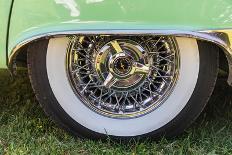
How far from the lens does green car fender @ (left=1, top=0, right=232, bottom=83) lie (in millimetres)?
3141

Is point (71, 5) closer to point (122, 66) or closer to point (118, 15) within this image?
point (118, 15)

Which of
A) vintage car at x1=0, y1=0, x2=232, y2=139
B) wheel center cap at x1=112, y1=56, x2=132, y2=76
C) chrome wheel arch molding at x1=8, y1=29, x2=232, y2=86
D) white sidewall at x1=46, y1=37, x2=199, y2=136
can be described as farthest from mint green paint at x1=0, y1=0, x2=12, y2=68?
wheel center cap at x1=112, y1=56, x2=132, y2=76

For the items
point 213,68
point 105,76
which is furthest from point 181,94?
point 105,76

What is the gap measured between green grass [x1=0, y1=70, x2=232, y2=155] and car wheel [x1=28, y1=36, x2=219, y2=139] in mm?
76

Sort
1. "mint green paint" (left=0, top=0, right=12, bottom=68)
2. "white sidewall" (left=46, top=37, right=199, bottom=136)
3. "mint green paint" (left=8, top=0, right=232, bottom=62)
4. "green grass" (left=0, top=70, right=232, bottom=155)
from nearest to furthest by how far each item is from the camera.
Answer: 1. "mint green paint" (left=8, top=0, right=232, bottom=62)
2. "mint green paint" (left=0, top=0, right=12, bottom=68)
3. "white sidewall" (left=46, top=37, right=199, bottom=136)
4. "green grass" (left=0, top=70, right=232, bottom=155)

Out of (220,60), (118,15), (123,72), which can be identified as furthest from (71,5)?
(220,60)

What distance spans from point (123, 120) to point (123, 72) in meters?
0.29

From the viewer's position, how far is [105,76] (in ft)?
11.5

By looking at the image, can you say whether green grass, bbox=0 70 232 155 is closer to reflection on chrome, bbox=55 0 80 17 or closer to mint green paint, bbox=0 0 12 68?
mint green paint, bbox=0 0 12 68

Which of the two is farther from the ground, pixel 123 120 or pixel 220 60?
pixel 220 60

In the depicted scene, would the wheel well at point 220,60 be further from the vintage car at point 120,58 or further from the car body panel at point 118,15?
the car body panel at point 118,15

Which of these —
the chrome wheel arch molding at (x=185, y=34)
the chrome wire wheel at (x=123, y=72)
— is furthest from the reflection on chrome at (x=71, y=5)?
the chrome wire wheel at (x=123, y=72)

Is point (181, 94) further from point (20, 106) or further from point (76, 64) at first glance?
point (20, 106)

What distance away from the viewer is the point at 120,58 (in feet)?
11.3
